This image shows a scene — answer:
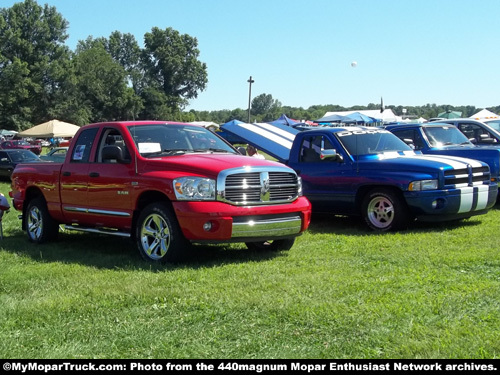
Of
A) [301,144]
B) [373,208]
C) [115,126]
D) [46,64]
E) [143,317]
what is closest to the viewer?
[143,317]

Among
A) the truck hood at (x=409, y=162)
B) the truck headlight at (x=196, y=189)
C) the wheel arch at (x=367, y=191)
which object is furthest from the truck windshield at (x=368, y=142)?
the truck headlight at (x=196, y=189)

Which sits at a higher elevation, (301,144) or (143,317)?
(301,144)

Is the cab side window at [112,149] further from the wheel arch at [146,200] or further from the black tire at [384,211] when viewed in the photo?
the black tire at [384,211]

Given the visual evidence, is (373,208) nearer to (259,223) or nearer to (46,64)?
(259,223)

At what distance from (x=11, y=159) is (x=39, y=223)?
17.0 meters

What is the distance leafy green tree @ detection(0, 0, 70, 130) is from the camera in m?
75.7

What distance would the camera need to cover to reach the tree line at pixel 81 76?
7744cm

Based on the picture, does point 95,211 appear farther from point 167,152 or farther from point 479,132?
point 479,132

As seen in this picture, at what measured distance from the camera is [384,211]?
31.1 feet

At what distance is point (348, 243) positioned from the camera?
8289 mm

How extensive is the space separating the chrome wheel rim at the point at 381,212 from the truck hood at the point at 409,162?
0.54 metres

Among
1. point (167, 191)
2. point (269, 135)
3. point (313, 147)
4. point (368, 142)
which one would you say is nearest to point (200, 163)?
point (167, 191)

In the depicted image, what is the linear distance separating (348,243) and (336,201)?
6.36ft

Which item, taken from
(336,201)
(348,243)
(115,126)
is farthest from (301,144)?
(115,126)
